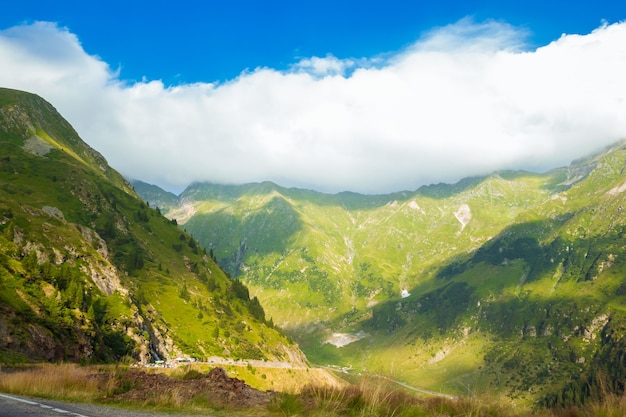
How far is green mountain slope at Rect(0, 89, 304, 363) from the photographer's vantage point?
188 feet

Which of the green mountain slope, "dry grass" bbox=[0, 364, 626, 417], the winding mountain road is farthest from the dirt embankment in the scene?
the green mountain slope

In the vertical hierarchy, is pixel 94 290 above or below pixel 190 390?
below

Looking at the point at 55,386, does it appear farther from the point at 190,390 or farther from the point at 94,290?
the point at 94,290

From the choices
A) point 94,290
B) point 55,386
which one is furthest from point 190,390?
point 94,290

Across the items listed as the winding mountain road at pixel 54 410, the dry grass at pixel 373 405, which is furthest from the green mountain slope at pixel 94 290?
the dry grass at pixel 373 405

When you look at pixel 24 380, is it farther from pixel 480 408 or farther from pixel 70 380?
pixel 480 408

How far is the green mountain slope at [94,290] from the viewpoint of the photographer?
188 ft

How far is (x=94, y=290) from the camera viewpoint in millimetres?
91875

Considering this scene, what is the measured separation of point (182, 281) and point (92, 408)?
165818 millimetres

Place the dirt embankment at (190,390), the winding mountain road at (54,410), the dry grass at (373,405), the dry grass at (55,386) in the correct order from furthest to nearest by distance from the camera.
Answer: the dry grass at (55,386), the dirt embankment at (190,390), the winding mountain road at (54,410), the dry grass at (373,405)

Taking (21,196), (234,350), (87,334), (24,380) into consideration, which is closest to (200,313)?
(234,350)

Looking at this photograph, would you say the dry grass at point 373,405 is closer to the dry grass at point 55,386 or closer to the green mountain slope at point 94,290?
the dry grass at point 55,386

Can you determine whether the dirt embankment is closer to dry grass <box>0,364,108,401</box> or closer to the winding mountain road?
dry grass <box>0,364,108,401</box>

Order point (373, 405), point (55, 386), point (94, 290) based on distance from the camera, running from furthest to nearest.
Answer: point (94, 290)
point (55, 386)
point (373, 405)
